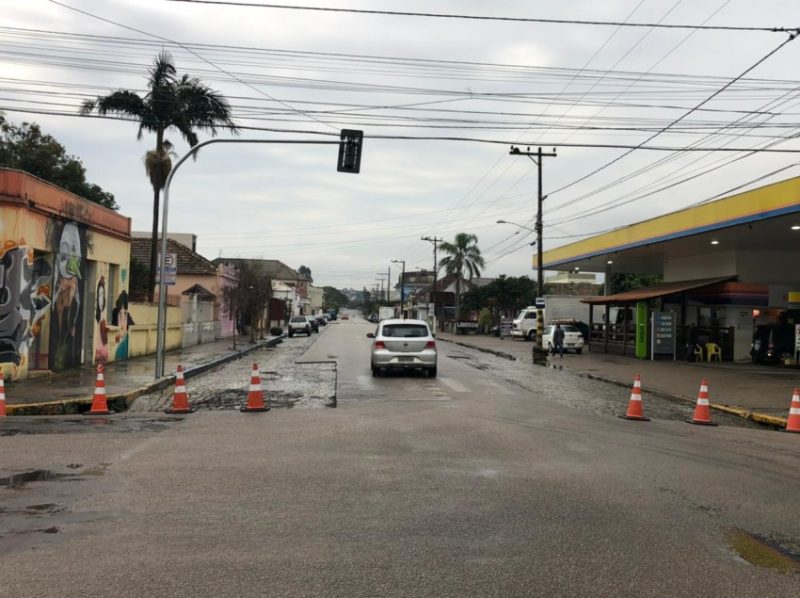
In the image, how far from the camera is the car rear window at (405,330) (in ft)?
61.2

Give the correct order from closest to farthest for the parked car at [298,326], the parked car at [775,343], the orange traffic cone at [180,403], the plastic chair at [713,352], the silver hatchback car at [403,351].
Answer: the orange traffic cone at [180,403]
the silver hatchback car at [403,351]
the parked car at [775,343]
the plastic chair at [713,352]
the parked car at [298,326]

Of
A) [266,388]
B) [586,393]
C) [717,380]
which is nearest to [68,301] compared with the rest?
[266,388]

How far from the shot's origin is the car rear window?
734 inches

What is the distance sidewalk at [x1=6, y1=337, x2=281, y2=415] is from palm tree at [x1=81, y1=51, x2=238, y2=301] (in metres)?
8.53

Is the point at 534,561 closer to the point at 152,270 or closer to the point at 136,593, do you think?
the point at 136,593

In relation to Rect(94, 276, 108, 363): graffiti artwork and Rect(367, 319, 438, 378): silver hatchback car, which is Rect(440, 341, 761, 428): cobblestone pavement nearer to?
Rect(367, 319, 438, 378): silver hatchback car

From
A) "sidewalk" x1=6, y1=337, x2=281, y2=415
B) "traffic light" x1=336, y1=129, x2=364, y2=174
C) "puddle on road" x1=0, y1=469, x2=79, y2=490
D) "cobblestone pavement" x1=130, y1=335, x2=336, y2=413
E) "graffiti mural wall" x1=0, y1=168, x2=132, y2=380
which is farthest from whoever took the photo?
"traffic light" x1=336, y1=129, x2=364, y2=174

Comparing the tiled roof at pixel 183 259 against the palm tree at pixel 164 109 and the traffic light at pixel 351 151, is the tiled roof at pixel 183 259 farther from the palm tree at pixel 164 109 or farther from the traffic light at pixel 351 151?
the traffic light at pixel 351 151

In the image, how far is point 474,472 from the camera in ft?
24.0

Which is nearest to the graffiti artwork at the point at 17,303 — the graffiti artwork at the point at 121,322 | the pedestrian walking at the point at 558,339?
the graffiti artwork at the point at 121,322

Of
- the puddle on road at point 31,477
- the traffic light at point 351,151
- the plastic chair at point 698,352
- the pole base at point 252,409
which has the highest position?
the traffic light at point 351,151


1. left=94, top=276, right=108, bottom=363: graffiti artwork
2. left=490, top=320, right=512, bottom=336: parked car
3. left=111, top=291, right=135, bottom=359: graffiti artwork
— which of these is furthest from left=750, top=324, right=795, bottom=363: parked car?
left=490, top=320, right=512, bottom=336: parked car

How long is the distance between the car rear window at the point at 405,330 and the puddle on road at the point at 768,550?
13330 millimetres

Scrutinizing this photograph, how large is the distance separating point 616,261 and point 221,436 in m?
32.4
